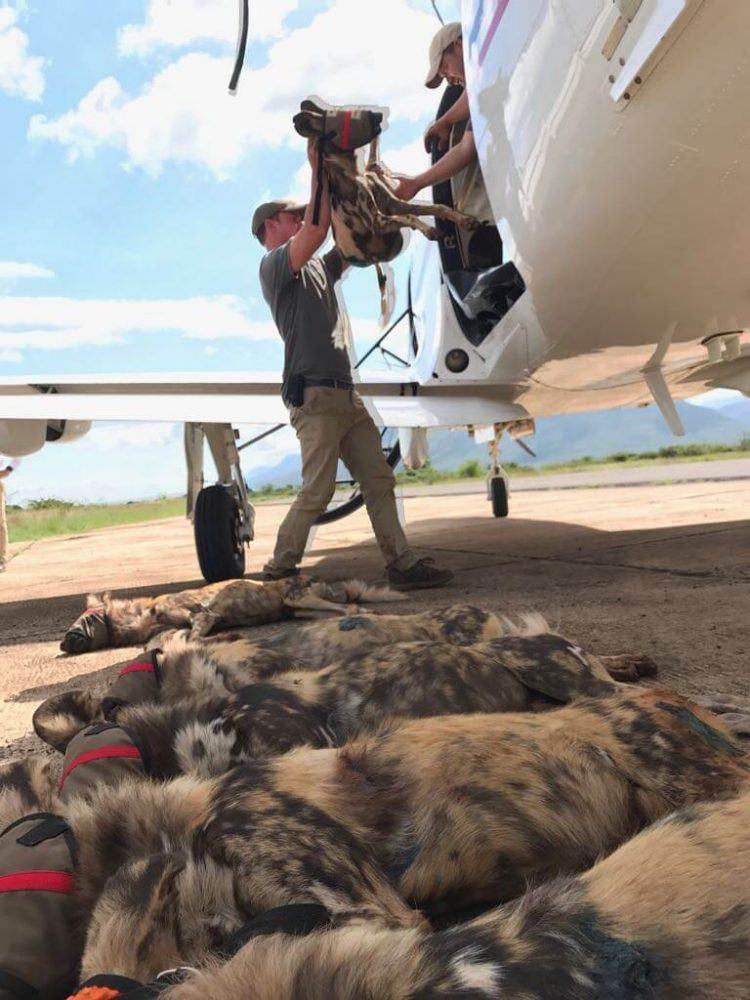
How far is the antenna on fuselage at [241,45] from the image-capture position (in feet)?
11.2

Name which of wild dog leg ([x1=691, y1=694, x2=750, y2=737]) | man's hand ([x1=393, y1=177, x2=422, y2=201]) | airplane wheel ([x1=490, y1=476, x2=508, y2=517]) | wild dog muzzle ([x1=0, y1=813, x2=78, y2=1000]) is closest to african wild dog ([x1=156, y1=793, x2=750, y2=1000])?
wild dog muzzle ([x1=0, y1=813, x2=78, y2=1000])

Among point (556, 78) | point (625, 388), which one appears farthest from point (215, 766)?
point (625, 388)

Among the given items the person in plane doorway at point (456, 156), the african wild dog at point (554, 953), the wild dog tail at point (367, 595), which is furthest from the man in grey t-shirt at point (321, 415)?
the african wild dog at point (554, 953)

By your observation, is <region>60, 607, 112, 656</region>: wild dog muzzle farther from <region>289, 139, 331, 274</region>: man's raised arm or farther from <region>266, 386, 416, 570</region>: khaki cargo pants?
<region>289, 139, 331, 274</region>: man's raised arm

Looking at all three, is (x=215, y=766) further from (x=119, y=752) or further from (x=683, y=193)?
(x=683, y=193)

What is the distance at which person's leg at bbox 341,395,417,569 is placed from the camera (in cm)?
468

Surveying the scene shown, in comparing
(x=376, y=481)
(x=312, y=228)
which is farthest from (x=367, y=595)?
(x=312, y=228)

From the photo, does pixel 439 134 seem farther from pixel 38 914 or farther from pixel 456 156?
pixel 38 914

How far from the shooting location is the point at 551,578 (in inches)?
176

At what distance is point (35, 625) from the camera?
4.47 metres

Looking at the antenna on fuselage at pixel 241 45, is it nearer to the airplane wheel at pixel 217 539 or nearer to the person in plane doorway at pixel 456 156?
the person in plane doorway at pixel 456 156

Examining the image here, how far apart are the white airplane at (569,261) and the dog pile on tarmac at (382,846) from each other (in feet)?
7.23

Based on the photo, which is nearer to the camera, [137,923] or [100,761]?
[137,923]

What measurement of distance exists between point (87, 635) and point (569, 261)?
287 cm
